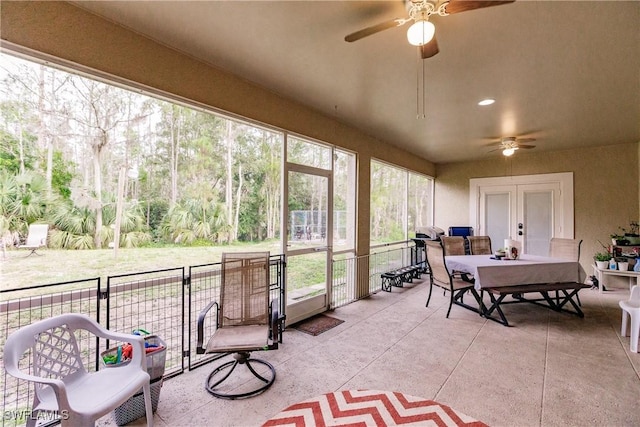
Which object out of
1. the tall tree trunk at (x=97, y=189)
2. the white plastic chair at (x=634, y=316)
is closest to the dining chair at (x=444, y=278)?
the white plastic chair at (x=634, y=316)

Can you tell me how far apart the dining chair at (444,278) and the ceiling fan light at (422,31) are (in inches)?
111

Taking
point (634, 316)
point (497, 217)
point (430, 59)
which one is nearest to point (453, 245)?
point (634, 316)

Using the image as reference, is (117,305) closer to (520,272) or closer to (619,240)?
(520,272)

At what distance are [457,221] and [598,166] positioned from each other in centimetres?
276

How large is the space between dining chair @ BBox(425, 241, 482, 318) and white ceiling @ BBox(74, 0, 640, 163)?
1.85 metres

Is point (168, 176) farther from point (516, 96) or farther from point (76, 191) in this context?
point (516, 96)

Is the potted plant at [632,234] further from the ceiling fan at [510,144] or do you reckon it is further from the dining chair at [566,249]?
the ceiling fan at [510,144]

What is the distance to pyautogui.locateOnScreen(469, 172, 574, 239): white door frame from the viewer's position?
5.81 meters

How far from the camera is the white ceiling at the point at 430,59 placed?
1.94 metres

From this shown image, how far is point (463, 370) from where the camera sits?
2467mm

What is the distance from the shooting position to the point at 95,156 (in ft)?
12.1

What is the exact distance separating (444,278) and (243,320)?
2.79 m

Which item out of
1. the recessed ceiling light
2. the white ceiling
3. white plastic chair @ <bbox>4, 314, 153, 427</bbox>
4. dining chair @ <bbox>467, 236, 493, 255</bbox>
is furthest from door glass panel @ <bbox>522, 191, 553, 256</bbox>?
white plastic chair @ <bbox>4, 314, 153, 427</bbox>

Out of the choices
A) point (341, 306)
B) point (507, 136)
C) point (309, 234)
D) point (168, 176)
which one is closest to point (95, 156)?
point (168, 176)
